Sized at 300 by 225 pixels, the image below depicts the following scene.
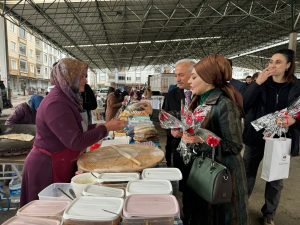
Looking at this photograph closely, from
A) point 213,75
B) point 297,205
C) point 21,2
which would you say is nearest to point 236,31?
point 21,2

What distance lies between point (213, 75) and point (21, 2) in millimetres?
10283

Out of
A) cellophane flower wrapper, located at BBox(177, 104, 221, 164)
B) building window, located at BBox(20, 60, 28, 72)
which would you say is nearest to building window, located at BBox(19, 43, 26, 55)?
building window, located at BBox(20, 60, 28, 72)

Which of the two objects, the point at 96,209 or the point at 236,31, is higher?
the point at 236,31

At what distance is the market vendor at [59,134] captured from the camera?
1631 mm

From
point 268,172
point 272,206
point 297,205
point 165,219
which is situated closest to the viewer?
point 165,219

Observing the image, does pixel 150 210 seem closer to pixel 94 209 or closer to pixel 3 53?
pixel 94 209

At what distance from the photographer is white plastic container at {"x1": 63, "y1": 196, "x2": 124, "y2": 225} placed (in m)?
0.94

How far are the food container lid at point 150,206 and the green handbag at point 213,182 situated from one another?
0.50 metres

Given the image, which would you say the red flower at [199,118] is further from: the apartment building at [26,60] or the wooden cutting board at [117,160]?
the apartment building at [26,60]

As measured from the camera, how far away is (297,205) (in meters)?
3.56

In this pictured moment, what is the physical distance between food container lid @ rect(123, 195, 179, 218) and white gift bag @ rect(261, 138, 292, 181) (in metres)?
1.74

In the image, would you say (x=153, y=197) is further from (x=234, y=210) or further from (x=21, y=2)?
(x=21, y=2)

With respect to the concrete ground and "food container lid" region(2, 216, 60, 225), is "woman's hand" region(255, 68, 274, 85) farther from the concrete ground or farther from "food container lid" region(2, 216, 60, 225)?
"food container lid" region(2, 216, 60, 225)

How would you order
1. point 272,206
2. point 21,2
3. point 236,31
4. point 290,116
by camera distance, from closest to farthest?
point 290,116 → point 272,206 → point 21,2 → point 236,31
